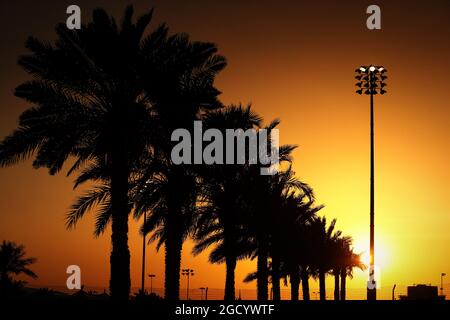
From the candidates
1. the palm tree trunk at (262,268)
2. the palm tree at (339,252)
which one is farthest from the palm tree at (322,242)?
the palm tree trunk at (262,268)

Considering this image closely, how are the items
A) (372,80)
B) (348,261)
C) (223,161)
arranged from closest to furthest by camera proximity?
1. (223,161)
2. (372,80)
3. (348,261)

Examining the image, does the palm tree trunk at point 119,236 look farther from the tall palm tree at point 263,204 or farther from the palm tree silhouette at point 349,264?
the palm tree silhouette at point 349,264

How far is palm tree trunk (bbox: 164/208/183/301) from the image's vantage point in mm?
29984

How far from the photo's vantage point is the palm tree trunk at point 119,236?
24.3m

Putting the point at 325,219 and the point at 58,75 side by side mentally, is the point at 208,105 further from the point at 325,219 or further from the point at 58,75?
the point at 325,219

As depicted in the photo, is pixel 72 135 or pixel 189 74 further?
pixel 189 74

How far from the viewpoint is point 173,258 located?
3050 centimetres

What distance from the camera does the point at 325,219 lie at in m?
59.7

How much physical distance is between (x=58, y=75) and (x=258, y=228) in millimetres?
18674

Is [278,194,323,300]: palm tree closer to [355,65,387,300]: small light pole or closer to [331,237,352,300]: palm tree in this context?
[355,65,387,300]: small light pole

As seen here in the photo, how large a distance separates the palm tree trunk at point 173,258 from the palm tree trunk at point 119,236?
5433 mm

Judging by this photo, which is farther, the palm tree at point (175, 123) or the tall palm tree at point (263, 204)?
the tall palm tree at point (263, 204)
